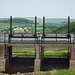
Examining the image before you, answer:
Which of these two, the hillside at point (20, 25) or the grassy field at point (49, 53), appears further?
the hillside at point (20, 25)

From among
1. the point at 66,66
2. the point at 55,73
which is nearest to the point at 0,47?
the point at 66,66

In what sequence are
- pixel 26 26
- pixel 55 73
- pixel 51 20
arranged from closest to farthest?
pixel 55 73
pixel 51 20
pixel 26 26

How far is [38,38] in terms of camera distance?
33.3 meters

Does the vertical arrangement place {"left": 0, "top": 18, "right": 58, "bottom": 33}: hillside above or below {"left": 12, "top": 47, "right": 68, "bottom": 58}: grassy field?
above

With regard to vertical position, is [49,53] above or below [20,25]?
below

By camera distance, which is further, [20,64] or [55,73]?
[20,64]

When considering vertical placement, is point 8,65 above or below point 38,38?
below

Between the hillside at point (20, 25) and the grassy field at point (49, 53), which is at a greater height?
the hillside at point (20, 25)

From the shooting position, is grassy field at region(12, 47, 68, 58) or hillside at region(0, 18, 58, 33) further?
hillside at region(0, 18, 58, 33)

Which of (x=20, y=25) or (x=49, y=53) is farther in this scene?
(x=49, y=53)

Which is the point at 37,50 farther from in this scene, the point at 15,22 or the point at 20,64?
the point at 15,22

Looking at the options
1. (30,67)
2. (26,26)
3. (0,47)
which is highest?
(26,26)

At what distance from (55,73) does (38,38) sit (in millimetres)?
10038

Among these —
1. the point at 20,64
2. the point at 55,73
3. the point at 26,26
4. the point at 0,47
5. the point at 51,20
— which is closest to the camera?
the point at 55,73
